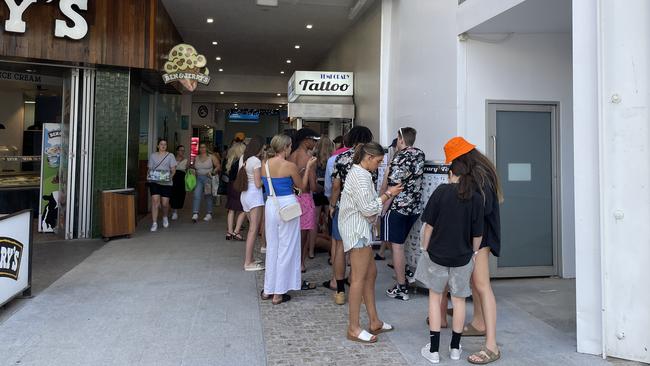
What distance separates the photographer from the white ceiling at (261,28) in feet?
27.4

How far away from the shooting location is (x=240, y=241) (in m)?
7.20

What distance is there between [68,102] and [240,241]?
12.2 feet

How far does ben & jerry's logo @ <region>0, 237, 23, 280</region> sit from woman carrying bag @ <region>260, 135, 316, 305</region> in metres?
2.22

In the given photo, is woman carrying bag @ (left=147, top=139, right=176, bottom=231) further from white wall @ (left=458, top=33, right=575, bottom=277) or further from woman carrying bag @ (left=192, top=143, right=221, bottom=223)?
white wall @ (left=458, top=33, right=575, bottom=277)

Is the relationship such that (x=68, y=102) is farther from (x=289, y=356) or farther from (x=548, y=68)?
(x=548, y=68)

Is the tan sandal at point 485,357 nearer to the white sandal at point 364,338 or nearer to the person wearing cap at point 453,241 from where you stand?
the person wearing cap at point 453,241

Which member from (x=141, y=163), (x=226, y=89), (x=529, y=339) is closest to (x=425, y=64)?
(x=529, y=339)

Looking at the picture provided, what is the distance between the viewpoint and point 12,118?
1238 centimetres

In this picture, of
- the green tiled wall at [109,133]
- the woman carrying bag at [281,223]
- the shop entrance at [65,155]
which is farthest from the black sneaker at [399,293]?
the shop entrance at [65,155]

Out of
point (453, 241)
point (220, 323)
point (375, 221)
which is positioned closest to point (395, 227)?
point (375, 221)

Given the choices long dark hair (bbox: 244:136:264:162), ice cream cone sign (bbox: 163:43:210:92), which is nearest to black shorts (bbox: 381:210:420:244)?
long dark hair (bbox: 244:136:264:162)

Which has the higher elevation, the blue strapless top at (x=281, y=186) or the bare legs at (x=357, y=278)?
the blue strapless top at (x=281, y=186)

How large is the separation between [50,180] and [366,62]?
609 centimetres

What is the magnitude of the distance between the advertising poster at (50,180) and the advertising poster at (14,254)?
388cm
